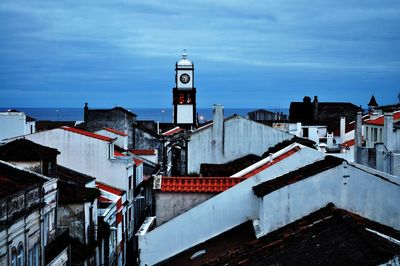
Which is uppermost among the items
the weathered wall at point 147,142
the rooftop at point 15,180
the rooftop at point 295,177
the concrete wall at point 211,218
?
the rooftop at point 295,177

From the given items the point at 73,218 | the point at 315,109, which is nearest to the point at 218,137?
the point at 73,218

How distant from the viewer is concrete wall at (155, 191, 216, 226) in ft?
65.7

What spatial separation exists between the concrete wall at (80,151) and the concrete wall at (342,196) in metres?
22.4

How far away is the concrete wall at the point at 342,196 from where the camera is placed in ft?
48.3

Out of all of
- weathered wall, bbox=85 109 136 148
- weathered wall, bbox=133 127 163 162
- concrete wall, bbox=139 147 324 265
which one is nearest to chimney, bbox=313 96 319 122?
weathered wall, bbox=133 127 163 162

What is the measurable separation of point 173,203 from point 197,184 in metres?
0.95

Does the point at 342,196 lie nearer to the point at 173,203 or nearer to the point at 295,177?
the point at 295,177

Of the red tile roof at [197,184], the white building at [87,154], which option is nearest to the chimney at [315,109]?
the white building at [87,154]

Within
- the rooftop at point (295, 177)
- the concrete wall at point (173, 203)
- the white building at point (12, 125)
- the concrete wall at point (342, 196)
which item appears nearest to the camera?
the concrete wall at point (342, 196)

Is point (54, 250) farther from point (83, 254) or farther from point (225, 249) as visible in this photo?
point (225, 249)

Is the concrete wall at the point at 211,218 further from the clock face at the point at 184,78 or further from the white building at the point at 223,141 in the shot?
the clock face at the point at 184,78

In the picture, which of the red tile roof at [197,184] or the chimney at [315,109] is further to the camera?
the chimney at [315,109]

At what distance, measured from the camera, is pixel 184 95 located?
9481cm

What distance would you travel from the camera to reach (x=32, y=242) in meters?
18.8
